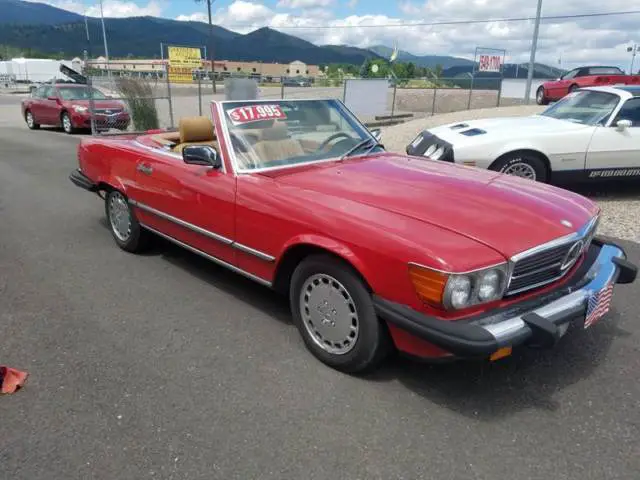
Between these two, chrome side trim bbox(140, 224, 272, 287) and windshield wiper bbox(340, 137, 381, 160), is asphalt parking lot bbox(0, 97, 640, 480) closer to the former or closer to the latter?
chrome side trim bbox(140, 224, 272, 287)

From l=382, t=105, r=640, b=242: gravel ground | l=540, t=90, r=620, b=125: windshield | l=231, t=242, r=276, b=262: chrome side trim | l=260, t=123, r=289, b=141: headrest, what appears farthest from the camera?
l=540, t=90, r=620, b=125: windshield

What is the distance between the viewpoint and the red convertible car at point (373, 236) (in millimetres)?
2529

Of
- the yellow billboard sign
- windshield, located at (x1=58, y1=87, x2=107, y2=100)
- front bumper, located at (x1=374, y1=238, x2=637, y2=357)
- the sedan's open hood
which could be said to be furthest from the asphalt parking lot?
the yellow billboard sign

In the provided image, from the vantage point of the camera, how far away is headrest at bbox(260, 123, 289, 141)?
12.6 ft

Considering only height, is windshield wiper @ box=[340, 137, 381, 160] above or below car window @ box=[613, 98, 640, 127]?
below

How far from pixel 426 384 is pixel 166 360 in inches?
62.5

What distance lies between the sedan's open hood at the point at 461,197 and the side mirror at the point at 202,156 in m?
0.46

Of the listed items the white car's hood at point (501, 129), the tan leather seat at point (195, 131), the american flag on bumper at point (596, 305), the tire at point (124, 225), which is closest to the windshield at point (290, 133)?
the tan leather seat at point (195, 131)

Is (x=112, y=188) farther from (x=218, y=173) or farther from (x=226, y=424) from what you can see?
(x=226, y=424)

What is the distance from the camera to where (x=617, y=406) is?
2.79 m

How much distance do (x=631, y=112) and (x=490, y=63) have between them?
18.4 metres

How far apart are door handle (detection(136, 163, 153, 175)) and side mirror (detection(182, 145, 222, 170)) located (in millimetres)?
828

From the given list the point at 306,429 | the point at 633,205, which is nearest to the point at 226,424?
the point at 306,429

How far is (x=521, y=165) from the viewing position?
680 cm
